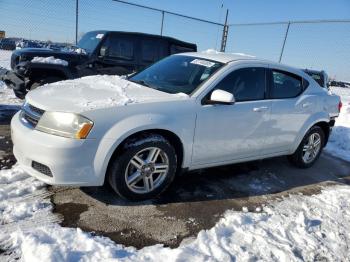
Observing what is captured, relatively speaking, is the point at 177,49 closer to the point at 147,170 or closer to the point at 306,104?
the point at 306,104

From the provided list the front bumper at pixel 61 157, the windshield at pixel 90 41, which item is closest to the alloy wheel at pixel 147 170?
the front bumper at pixel 61 157

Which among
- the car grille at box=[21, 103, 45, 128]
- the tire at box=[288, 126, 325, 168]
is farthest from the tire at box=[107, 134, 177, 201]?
the tire at box=[288, 126, 325, 168]

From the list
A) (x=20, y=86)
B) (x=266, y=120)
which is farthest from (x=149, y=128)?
(x=20, y=86)

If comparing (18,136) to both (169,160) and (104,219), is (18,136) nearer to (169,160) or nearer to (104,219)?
(104,219)

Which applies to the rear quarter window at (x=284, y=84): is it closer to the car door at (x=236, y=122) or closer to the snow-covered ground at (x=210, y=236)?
the car door at (x=236, y=122)

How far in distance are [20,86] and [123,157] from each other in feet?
13.2

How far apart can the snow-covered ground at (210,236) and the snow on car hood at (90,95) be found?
95 centimetres

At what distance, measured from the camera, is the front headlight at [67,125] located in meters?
3.09

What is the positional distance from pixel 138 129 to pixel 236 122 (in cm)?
132

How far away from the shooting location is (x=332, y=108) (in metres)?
5.54

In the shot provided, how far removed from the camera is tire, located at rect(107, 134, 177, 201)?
3.39m

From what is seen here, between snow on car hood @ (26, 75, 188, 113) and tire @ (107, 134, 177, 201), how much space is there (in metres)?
0.43

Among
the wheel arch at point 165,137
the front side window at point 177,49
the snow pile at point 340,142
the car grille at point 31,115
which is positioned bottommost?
the snow pile at point 340,142

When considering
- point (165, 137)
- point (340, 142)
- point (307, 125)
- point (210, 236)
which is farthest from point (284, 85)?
point (340, 142)
